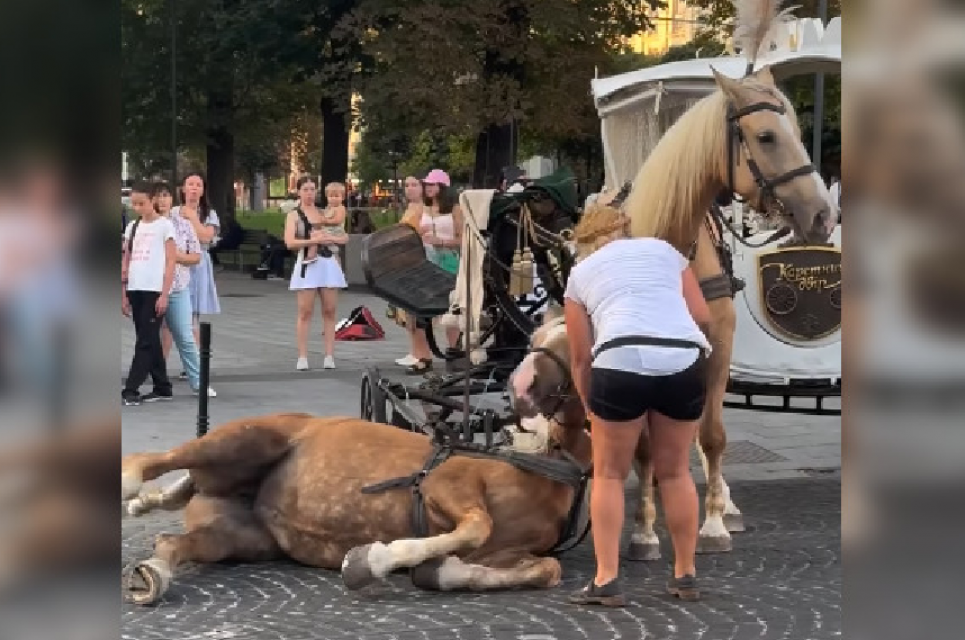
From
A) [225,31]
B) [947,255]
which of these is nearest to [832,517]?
[947,255]

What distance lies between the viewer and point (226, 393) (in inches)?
443

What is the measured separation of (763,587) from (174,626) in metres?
2.54

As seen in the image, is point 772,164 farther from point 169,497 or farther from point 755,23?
point 169,497

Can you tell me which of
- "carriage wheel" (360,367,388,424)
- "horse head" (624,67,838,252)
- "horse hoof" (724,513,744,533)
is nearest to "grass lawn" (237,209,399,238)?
"carriage wheel" (360,367,388,424)

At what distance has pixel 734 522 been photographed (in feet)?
22.0

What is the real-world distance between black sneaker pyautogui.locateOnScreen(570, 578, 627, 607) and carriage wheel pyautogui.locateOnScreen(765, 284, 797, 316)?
3.06 metres

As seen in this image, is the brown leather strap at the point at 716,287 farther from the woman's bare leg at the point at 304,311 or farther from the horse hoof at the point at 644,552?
the woman's bare leg at the point at 304,311

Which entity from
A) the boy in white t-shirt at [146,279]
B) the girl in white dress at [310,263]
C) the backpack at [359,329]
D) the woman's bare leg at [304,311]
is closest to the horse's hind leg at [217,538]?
the boy in white t-shirt at [146,279]

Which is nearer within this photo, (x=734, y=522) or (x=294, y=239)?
(x=734, y=522)

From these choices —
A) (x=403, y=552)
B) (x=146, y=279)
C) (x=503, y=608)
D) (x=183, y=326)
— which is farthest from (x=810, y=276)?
(x=183, y=326)

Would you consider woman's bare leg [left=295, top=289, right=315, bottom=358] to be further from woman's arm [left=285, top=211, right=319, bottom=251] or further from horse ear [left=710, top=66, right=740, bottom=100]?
horse ear [left=710, top=66, right=740, bottom=100]

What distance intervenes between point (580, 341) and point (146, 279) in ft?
20.8

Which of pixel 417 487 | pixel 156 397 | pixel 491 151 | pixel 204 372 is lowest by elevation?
pixel 156 397

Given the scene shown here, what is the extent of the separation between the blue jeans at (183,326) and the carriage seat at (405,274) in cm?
274
